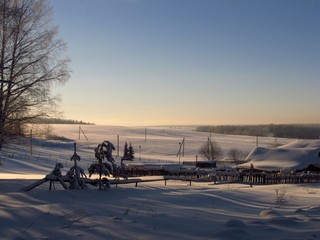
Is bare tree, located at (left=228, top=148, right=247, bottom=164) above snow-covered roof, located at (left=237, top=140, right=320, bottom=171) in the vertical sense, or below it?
below

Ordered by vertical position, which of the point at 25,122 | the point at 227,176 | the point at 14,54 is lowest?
the point at 227,176

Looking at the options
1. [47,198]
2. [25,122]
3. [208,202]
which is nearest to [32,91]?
[25,122]

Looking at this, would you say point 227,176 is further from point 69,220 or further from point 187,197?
point 69,220

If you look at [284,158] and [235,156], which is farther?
[235,156]

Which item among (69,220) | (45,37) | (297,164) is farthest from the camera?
(297,164)

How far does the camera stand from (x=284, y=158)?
156 ft

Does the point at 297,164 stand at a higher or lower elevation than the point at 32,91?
lower

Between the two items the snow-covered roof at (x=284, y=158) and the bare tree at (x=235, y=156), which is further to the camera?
the bare tree at (x=235, y=156)

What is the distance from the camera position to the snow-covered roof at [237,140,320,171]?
4475 centimetres

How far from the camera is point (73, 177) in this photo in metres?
14.9

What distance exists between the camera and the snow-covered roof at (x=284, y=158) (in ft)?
147

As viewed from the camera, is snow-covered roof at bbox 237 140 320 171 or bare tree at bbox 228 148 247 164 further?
bare tree at bbox 228 148 247 164

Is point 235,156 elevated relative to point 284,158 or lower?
lower

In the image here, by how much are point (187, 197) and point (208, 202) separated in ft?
3.57
